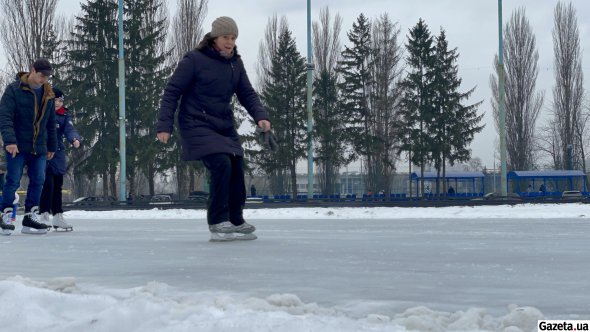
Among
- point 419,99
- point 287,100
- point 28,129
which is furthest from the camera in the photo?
point 419,99

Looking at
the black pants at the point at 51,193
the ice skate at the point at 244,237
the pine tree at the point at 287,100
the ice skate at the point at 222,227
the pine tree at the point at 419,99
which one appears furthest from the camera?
the pine tree at the point at 419,99

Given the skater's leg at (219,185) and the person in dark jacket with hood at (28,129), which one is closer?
the skater's leg at (219,185)

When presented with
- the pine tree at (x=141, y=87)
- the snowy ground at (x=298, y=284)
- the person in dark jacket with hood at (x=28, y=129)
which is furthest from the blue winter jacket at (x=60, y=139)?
the pine tree at (x=141, y=87)

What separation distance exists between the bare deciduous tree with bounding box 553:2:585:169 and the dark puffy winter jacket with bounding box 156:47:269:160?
1886 inches

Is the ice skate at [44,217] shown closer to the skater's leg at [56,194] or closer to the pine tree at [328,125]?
the skater's leg at [56,194]

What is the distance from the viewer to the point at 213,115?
21.3 feet

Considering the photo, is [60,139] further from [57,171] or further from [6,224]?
[6,224]

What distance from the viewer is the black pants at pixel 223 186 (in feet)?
21.2

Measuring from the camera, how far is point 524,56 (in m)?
51.7

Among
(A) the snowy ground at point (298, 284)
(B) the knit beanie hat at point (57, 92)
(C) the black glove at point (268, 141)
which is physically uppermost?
(B) the knit beanie hat at point (57, 92)

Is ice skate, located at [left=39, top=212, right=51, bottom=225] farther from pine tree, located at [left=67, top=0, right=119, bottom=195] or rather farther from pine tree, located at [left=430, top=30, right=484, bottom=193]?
pine tree, located at [left=430, top=30, right=484, bottom=193]

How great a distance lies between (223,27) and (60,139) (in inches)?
124

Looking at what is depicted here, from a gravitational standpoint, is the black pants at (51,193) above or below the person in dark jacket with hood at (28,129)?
below

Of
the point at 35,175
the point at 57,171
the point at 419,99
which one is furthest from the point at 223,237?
the point at 419,99
